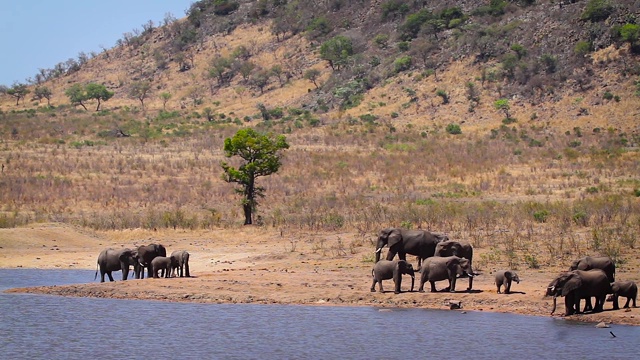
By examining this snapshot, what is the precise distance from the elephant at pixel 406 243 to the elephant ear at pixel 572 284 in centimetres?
533

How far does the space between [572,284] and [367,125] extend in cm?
4878

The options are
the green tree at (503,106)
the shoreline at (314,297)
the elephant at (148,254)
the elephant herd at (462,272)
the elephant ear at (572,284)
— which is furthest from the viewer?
the green tree at (503,106)

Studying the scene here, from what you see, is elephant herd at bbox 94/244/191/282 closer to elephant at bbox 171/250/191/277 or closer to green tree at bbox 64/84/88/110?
elephant at bbox 171/250/191/277

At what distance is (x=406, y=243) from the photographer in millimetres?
20859

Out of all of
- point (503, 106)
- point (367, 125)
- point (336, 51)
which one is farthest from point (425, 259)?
point (336, 51)

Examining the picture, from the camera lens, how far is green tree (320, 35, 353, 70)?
8775cm

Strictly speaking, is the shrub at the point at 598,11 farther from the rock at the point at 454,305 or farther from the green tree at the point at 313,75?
the rock at the point at 454,305

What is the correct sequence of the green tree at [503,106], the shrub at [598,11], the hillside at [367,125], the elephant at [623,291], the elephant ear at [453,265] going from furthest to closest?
the shrub at [598,11], the green tree at [503,106], the hillside at [367,125], the elephant ear at [453,265], the elephant at [623,291]

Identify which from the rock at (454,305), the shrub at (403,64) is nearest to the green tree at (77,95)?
the shrub at (403,64)

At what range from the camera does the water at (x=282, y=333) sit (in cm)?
1462

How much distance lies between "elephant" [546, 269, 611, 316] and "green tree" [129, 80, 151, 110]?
8317cm

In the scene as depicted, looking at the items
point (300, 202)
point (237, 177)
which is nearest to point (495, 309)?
point (237, 177)

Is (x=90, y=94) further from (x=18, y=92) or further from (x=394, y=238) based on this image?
(x=394, y=238)

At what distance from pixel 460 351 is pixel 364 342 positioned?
1746mm
